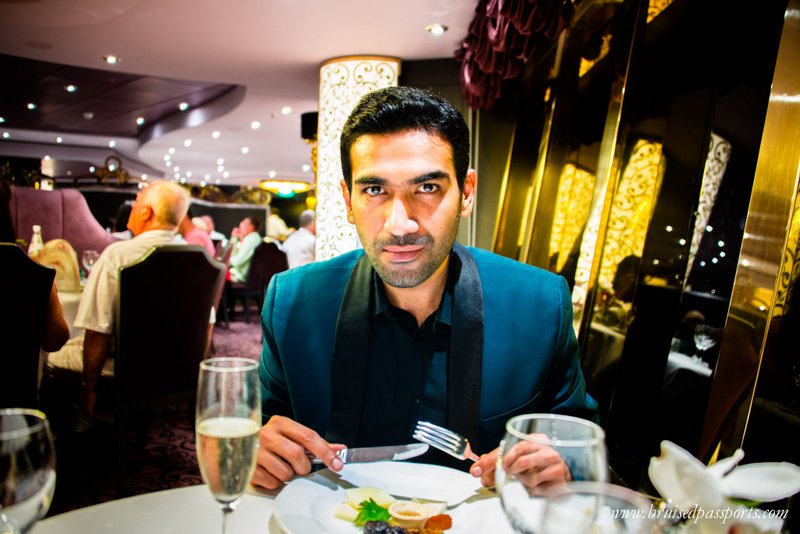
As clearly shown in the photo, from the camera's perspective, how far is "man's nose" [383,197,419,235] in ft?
3.82

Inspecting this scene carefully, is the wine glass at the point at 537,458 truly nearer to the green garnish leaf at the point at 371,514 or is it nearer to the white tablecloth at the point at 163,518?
the green garnish leaf at the point at 371,514

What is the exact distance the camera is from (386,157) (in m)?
1.20

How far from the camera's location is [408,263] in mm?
1197

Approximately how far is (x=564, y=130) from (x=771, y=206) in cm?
195

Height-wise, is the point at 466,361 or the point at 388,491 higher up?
the point at 466,361

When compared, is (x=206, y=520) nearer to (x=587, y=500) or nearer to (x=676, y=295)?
(x=587, y=500)

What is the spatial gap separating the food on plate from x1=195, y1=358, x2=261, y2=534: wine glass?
0.52 ft


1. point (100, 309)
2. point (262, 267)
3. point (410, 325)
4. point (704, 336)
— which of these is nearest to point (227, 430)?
point (410, 325)

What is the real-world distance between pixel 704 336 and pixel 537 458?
4.75ft

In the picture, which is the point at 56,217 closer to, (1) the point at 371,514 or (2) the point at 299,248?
(2) the point at 299,248

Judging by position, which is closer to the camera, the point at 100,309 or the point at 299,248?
the point at 100,309

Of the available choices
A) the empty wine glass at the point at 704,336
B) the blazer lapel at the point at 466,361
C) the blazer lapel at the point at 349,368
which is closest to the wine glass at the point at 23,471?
the blazer lapel at the point at 349,368

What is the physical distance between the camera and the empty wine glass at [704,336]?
5.35ft

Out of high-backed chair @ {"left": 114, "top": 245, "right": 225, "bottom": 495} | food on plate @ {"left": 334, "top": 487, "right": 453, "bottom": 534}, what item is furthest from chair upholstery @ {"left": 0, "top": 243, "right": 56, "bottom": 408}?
food on plate @ {"left": 334, "top": 487, "right": 453, "bottom": 534}
